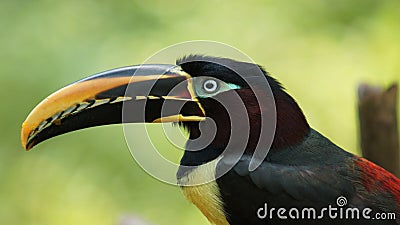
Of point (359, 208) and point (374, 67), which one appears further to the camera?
point (374, 67)

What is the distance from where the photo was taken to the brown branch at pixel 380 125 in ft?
8.34

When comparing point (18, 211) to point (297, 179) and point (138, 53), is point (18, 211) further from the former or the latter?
point (297, 179)

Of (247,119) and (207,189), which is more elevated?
(247,119)

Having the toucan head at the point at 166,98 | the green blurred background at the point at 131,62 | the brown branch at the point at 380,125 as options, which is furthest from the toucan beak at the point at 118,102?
the green blurred background at the point at 131,62

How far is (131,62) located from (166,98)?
1370 mm

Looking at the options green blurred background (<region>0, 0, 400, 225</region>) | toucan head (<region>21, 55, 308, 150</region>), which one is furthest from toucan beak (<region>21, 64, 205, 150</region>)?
green blurred background (<region>0, 0, 400, 225</region>)

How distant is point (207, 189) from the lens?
1.98 metres

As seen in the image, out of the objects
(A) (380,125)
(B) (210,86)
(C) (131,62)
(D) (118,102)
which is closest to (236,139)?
(B) (210,86)

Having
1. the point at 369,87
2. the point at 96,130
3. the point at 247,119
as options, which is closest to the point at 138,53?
the point at 96,130

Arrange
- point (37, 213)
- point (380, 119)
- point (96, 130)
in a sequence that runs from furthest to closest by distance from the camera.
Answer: point (37, 213), point (96, 130), point (380, 119)

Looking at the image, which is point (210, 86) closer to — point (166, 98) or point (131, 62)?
point (166, 98)

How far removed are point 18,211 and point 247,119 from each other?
5.81ft

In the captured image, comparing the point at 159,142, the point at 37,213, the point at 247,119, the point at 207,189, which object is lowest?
the point at 37,213

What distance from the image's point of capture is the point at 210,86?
197cm
